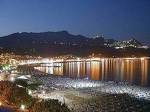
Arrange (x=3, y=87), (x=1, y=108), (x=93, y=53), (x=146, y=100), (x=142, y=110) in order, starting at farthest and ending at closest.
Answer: (x=93, y=53) < (x=146, y=100) < (x=142, y=110) < (x=3, y=87) < (x=1, y=108)

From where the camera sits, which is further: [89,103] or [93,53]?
[93,53]

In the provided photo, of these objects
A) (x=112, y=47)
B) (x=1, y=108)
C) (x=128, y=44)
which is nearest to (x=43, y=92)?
(x=1, y=108)

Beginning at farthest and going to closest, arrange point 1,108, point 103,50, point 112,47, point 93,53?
point 112,47, point 103,50, point 93,53, point 1,108

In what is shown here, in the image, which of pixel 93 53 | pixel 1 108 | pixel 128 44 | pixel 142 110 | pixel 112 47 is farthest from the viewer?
pixel 128 44

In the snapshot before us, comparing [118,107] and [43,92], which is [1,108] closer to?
[118,107]

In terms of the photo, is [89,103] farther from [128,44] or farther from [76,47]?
[128,44]

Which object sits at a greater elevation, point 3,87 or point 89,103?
point 3,87

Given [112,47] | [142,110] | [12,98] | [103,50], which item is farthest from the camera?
[112,47]

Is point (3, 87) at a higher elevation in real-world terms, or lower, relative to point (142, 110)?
higher

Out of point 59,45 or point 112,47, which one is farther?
point 112,47
